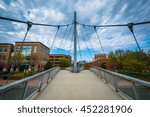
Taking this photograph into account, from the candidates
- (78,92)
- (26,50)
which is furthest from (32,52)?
(78,92)

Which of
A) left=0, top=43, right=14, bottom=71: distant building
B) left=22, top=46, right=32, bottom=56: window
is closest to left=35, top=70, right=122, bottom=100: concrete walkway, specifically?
left=22, top=46, right=32, bottom=56: window

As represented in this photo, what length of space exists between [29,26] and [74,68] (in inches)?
254

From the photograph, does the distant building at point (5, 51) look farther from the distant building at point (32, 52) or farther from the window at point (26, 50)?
the window at point (26, 50)

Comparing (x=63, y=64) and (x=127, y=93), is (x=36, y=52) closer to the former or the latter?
(x=63, y=64)

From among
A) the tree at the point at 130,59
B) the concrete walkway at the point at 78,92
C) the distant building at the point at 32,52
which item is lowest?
the concrete walkway at the point at 78,92

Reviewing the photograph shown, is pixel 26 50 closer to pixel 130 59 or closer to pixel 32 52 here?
pixel 32 52

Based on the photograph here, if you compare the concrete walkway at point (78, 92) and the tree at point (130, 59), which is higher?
the tree at point (130, 59)

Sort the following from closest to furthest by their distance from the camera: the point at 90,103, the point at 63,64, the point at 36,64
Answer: the point at 90,103
the point at 36,64
the point at 63,64

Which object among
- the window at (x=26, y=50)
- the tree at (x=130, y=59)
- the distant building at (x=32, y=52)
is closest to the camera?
the tree at (x=130, y=59)

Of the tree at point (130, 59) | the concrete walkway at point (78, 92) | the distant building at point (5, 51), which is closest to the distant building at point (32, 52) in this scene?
the distant building at point (5, 51)

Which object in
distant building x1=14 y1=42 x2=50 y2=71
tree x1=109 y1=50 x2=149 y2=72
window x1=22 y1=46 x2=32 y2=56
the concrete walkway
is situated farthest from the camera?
window x1=22 y1=46 x2=32 y2=56

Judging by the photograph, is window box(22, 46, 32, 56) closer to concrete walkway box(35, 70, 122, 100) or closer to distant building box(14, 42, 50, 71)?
distant building box(14, 42, 50, 71)

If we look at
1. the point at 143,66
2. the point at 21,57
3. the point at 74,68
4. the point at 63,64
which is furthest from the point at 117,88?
the point at 63,64

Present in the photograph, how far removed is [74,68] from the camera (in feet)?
36.9
